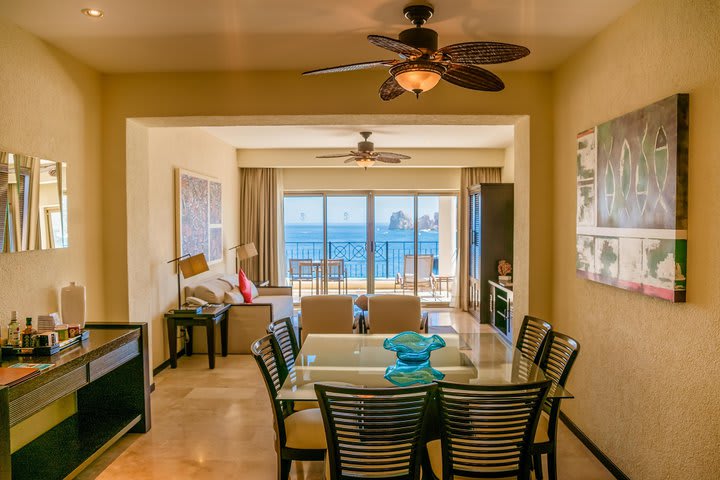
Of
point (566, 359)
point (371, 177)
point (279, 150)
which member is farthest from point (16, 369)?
point (371, 177)

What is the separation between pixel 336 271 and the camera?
8648mm

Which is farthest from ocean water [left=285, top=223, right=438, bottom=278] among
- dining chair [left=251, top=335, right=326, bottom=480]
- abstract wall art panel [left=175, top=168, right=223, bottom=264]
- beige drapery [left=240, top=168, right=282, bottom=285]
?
dining chair [left=251, top=335, right=326, bottom=480]

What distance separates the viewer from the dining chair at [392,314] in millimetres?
4496

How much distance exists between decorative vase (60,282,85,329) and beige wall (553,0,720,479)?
3313mm

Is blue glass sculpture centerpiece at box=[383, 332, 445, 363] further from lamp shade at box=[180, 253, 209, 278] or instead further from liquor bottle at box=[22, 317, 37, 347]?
lamp shade at box=[180, 253, 209, 278]

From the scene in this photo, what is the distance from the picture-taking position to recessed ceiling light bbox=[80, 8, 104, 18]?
264 cm

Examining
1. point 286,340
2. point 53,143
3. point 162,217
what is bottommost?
point 286,340

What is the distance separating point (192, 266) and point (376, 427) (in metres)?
3.62

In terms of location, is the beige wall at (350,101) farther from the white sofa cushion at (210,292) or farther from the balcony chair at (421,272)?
the balcony chair at (421,272)

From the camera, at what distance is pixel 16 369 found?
2336mm

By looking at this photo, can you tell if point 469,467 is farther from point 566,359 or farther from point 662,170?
point 662,170

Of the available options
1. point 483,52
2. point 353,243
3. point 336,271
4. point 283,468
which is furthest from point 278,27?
point 336,271

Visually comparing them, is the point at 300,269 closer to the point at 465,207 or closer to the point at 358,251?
the point at 358,251

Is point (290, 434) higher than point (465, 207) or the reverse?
the reverse
